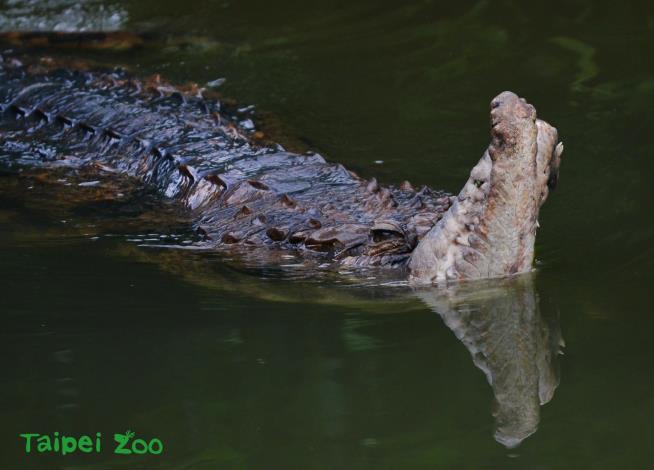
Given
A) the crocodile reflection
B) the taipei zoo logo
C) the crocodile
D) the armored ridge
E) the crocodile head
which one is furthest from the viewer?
the armored ridge

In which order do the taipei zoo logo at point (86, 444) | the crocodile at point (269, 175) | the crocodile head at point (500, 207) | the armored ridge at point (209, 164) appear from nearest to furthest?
the taipei zoo logo at point (86, 444) < the crocodile head at point (500, 207) < the crocodile at point (269, 175) < the armored ridge at point (209, 164)

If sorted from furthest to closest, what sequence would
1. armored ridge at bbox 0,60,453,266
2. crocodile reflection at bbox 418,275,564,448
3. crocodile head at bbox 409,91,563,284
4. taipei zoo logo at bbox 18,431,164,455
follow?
armored ridge at bbox 0,60,453,266
crocodile head at bbox 409,91,563,284
crocodile reflection at bbox 418,275,564,448
taipei zoo logo at bbox 18,431,164,455

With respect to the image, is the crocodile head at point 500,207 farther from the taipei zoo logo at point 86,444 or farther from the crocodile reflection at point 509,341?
the taipei zoo logo at point 86,444

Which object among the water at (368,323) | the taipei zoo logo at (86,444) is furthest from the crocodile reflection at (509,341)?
the taipei zoo logo at (86,444)

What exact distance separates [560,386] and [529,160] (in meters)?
0.94

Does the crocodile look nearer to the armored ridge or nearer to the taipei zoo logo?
the armored ridge

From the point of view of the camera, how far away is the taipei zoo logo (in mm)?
2590

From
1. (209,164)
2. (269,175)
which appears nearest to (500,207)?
(269,175)

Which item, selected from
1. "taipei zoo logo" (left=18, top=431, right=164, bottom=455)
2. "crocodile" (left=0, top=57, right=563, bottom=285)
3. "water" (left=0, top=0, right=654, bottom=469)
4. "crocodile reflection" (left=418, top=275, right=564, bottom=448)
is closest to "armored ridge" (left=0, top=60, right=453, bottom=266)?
"crocodile" (left=0, top=57, right=563, bottom=285)

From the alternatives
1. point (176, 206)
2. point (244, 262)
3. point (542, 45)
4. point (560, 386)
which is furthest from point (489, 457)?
point (542, 45)

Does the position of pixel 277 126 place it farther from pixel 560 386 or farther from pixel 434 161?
pixel 560 386

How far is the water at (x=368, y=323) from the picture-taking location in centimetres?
265

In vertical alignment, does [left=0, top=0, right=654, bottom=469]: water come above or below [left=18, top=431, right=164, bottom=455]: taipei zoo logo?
below

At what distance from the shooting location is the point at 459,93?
662 cm
